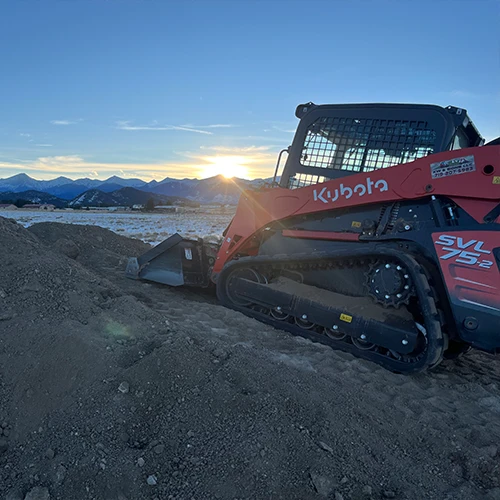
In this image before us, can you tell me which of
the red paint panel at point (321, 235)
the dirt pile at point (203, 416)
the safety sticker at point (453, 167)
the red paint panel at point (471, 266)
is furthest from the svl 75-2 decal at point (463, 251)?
the dirt pile at point (203, 416)

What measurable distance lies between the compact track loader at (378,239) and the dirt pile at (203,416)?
607mm

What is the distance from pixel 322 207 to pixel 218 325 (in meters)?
2.11

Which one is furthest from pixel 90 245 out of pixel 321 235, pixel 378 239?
pixel 378 239

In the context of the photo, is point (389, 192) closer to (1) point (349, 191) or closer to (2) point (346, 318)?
(1) point (349, 191)

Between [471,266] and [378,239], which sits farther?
[378,239]

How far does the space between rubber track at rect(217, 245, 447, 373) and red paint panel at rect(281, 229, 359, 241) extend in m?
0.24

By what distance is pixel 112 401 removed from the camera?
3.32 metres

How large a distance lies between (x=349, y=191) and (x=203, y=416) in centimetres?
341

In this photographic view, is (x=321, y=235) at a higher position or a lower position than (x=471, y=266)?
higher

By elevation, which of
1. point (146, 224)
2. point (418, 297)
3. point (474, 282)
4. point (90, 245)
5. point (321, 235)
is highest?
point (321, 235)

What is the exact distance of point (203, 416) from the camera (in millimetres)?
3283

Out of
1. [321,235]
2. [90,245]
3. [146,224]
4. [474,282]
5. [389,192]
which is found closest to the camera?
[474,282]

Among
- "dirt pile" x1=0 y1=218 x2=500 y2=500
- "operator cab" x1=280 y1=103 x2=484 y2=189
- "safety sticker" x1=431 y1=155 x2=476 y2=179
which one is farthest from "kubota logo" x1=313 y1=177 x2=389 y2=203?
"dirt pile" x1=0 y1=218 x2=500 y2=500

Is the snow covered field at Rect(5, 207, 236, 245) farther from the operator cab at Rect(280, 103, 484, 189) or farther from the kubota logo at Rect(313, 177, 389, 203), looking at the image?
the kubota logo at Rect(313, 177, 389, 203)
